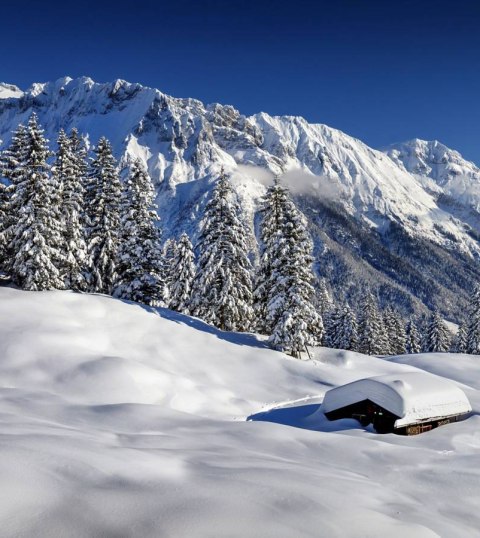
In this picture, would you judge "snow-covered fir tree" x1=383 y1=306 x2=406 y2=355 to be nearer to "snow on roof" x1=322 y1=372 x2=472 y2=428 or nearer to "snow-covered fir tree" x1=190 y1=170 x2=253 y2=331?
"snow-covered fir tree" x1=190 y1=170 x2=253 y2=331

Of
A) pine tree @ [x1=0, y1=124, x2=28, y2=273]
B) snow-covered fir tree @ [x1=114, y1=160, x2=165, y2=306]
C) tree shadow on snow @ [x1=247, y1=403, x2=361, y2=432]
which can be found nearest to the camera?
tree shadow on snow @ [x1=247, y1=403, x2=361, y2=432]

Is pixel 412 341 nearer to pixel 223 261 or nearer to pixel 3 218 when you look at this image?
pixel 223 261

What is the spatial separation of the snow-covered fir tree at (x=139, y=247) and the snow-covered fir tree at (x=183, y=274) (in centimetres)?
764

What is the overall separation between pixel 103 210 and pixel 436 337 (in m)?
55.1

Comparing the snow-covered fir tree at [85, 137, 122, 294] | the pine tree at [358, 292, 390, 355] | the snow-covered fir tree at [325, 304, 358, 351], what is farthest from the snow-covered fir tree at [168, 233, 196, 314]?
the pine tree at [358, 292, 390, 355]

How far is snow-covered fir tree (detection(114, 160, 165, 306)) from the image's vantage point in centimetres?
3478

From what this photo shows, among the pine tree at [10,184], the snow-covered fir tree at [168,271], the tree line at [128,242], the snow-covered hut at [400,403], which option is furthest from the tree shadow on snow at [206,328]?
the snow-covered hut at [400,403]

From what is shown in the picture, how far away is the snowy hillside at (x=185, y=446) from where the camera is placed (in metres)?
4.97

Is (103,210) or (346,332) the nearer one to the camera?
(103,210)

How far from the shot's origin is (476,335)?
52.7 metres

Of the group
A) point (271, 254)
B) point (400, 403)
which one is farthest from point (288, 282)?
point (400, 403)

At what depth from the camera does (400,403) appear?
752 inches

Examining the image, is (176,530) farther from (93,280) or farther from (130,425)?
(93,280)

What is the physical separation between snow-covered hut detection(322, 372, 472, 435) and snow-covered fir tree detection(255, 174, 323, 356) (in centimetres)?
925
